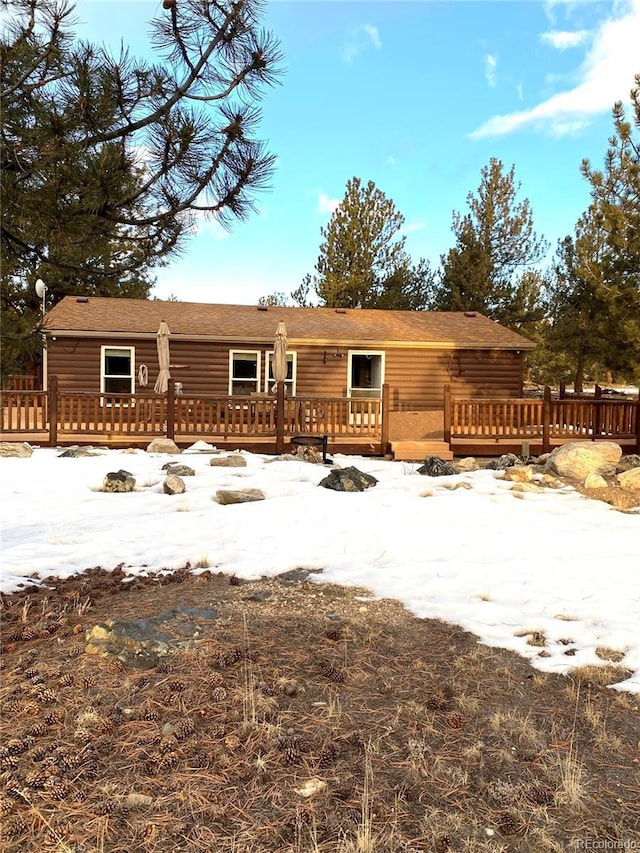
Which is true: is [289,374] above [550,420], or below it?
above

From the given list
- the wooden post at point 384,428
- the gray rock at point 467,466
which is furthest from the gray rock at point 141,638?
the wooden post at point 384,428

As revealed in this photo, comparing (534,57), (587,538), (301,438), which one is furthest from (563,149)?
(587,538)

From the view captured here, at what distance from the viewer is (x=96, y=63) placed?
3.45 m

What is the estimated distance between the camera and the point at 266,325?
57.5ft

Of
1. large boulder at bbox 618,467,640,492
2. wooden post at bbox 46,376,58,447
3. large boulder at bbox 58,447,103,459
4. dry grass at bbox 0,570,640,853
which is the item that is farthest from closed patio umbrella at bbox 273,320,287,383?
dry grass at bbox 0,570,640,853

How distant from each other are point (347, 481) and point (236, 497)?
1.82 metres

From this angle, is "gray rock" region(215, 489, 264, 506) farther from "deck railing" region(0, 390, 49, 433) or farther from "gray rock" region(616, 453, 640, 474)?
"deck railing" region(0, 390, 49, 433)

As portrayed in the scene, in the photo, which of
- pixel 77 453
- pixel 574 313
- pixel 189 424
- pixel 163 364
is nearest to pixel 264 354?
pixel 163 364

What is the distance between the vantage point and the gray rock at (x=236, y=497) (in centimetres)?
714

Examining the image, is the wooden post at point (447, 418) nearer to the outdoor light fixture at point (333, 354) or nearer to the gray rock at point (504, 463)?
the gray rock at point (504, 463)

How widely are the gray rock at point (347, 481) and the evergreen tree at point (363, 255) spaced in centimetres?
1951

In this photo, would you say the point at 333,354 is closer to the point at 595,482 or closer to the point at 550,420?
the point at 550,420

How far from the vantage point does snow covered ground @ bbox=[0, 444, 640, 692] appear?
3.90 meters

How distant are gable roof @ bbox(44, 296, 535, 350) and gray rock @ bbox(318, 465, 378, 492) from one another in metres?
8.49
